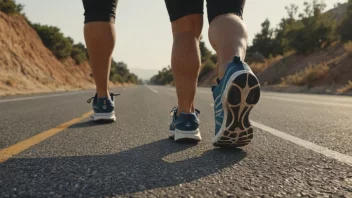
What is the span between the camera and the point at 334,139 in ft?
7.80

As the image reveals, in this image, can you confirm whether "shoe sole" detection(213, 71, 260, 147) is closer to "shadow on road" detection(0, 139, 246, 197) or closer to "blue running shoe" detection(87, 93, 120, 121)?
"shadow on road" detection(0, 139, 246, 197)

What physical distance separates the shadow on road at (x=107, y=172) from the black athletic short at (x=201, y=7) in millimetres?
823

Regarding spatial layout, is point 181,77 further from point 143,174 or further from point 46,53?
point 46,53

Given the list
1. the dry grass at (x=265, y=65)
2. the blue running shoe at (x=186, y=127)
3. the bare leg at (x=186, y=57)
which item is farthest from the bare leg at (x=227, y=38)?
the dry grass at (x=265, y=65)

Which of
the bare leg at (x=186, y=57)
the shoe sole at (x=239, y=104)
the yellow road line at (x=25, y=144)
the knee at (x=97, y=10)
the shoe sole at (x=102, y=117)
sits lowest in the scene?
the yellow road line at (x=25, y=144)

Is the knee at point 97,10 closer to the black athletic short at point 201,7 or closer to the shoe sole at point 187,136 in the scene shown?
the black athletic short at point 201,7

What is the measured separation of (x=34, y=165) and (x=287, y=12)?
52865 millimetres

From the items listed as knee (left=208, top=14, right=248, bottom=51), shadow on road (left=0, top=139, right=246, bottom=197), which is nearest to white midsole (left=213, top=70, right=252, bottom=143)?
shadow on road (left=0, top=139, right=246, bottom=197)

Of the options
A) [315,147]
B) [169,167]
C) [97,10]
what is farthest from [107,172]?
Answer: [97,10]

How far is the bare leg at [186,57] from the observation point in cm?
224

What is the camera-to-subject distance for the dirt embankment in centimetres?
1816

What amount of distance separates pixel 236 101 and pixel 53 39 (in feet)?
113

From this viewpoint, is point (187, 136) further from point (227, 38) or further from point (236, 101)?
point (227, 38)

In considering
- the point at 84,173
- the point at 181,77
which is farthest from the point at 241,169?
the point at 181,77
